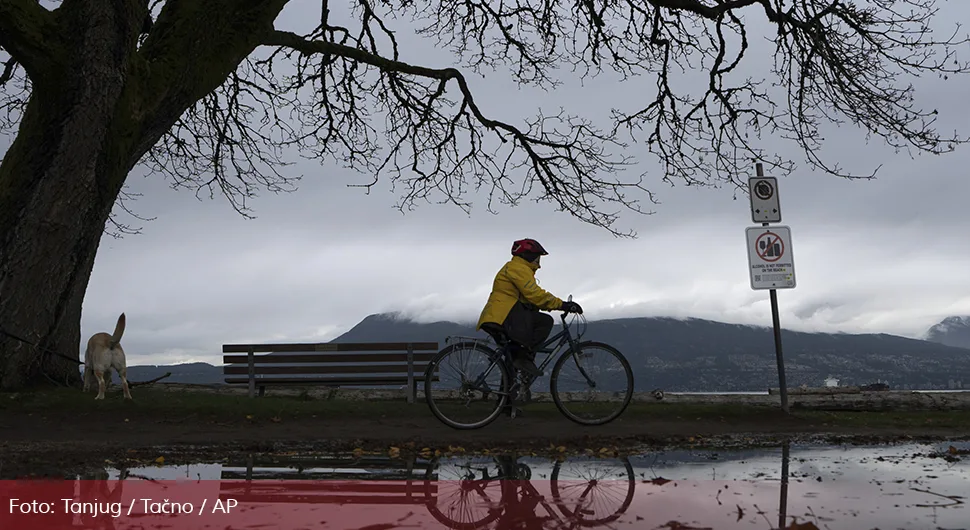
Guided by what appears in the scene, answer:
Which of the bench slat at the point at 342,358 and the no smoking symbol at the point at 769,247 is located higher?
the no smoking symbol at the point at 769,247

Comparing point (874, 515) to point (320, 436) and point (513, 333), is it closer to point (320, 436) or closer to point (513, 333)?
point (513, 333)

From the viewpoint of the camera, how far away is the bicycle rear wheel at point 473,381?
8289 mm

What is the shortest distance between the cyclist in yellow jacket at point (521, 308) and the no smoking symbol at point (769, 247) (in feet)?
10.9

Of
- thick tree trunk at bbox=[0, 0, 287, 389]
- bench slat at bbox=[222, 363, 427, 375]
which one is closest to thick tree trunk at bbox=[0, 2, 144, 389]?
thick tree trunk at bbox=[0, 0, 287, 389]

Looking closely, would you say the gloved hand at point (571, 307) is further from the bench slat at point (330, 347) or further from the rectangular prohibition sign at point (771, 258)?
the bench slat at point (330, 347)

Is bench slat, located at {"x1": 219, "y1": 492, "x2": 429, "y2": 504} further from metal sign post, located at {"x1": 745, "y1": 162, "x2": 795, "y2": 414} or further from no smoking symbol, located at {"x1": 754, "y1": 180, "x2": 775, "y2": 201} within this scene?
no smoking symbol, located at {"x1": 754, "y1": 180, "x2": 775, "y2": 201}

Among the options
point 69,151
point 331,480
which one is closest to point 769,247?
point 331,480

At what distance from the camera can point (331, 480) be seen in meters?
5.41

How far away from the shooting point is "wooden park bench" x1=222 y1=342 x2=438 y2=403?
488 inches

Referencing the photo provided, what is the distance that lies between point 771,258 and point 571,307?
3494 millimetres

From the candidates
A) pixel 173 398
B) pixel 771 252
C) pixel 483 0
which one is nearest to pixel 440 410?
pixel 173 398

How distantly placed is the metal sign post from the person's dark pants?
3357mm

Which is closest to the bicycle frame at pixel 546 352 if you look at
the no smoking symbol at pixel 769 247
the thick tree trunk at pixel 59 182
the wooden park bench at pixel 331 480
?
the wooden park bench at pixel 331 480

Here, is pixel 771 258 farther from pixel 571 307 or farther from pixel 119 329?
pixel 119 329
